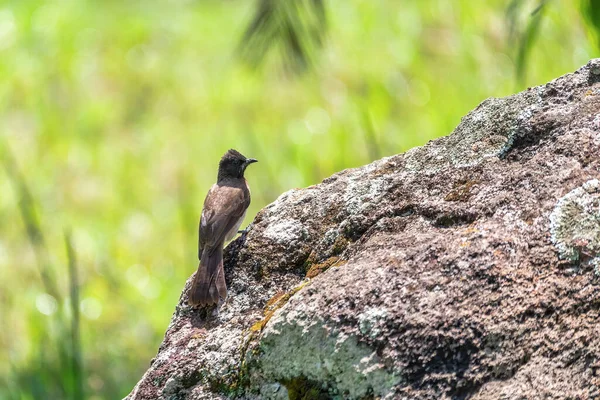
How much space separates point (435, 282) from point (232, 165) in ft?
11.0

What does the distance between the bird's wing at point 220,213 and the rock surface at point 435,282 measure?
1.11 meters

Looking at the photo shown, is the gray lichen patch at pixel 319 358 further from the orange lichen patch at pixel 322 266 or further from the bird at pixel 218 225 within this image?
the bird at pixel 218 225

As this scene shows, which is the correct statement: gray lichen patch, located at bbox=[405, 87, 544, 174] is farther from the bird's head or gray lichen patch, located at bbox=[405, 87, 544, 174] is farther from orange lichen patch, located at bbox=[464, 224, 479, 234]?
the bird's head

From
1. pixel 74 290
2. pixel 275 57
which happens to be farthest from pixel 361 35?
pixel 74 290

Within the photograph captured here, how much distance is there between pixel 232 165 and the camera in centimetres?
584

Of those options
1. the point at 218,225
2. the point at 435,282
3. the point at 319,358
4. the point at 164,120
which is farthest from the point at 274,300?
the point at 164,120

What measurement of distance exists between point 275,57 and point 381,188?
7430 millimetres

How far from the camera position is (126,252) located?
816 centimetres

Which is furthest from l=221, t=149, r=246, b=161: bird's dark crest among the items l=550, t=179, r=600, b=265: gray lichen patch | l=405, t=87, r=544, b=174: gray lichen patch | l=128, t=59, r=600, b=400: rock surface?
l=550, t=179, r=600, b=265: gray lichen patch

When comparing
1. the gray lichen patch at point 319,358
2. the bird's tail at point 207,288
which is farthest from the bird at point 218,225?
the gray lichen patch at point 319,358

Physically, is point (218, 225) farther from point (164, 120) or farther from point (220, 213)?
point (164, 120)

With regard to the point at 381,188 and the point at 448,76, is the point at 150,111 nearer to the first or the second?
the point at 448,76

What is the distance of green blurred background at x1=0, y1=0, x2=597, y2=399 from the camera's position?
24.6 feet

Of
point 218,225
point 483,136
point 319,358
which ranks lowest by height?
point 319,358
